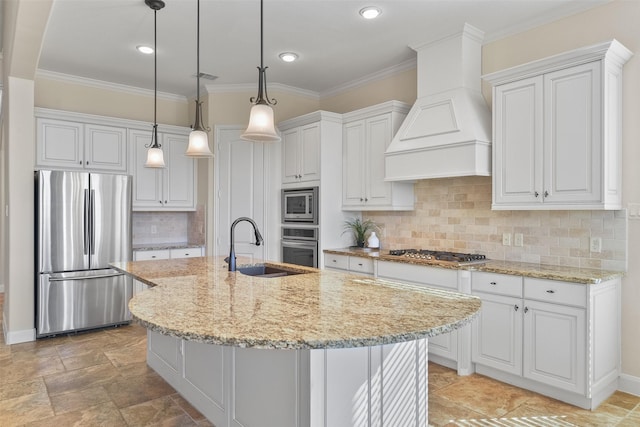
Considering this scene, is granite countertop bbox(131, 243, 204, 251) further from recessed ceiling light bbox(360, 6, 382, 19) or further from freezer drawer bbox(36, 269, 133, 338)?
recessed ceiling light bbox(360, 6, 382, 19)

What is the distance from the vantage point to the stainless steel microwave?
4.65 m

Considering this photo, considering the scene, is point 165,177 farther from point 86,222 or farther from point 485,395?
point 485,395

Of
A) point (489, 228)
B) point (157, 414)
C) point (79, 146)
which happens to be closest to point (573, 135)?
point (489, 228)

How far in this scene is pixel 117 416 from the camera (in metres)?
2.71

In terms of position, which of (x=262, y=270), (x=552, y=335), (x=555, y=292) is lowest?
(x=552, y=335)

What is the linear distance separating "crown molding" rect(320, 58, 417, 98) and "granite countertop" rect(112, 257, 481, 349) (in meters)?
2.86

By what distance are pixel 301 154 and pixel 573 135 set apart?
2744 mm

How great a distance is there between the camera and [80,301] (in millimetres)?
4461

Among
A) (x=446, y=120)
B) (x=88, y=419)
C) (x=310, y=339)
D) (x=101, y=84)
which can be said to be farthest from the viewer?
(x=101, y=84)

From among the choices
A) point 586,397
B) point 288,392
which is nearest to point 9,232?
point 288,392

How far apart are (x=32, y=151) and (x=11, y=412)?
8.15 feet

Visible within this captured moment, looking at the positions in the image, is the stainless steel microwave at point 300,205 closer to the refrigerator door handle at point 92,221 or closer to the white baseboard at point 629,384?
the refrigerator door handle at point 92,221

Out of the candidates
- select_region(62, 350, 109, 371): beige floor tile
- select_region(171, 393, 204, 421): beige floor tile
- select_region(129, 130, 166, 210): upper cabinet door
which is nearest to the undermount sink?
select_region(171, 393, 204, 421): beige floor tile

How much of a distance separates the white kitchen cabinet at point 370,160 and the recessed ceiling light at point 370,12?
3.04 ft
